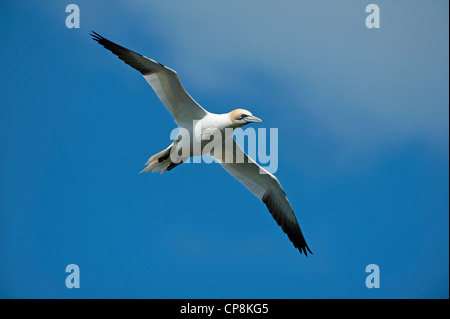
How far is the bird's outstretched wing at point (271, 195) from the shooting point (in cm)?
1305

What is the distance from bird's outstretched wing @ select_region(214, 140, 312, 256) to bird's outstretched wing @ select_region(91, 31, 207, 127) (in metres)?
1.87

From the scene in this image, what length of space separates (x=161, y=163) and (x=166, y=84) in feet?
6.38

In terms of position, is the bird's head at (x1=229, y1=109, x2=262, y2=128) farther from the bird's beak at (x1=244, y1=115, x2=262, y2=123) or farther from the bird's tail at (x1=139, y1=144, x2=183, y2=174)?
A: the bird's tail at (x1=139, y1=144, x2=183, y2=174)

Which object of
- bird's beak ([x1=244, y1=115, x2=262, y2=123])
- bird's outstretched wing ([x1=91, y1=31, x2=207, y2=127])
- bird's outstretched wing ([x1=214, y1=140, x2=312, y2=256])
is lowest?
bird's outstretched wing ([x1=214, y1=140, x2=312, y2=256])

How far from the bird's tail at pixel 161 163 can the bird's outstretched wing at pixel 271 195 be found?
5.14ft

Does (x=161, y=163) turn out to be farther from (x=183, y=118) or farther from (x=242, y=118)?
(x=242, y=118)

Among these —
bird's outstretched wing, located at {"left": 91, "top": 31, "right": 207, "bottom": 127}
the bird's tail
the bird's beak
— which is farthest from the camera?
the bird's tail

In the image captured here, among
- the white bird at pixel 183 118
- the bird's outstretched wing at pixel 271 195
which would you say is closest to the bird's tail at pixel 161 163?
the white bird at pixel 183 118

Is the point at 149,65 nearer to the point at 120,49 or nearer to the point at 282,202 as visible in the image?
the point at 120,49

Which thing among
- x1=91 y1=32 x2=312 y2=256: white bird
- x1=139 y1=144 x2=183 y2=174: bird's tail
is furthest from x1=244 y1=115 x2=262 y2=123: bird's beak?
x1=139 y1=144 x2=183 y2=174: bird's tail

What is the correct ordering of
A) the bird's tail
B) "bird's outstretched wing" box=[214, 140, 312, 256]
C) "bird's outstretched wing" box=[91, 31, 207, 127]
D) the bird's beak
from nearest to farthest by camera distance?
"bird's outstretched wing" box=[91, 31, 207, 127] < the bird's beak < the bird's tail < "bird's outstretched wing" box=[214, 140, 312, 256]

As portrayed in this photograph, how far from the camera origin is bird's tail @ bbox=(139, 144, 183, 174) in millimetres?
11670
